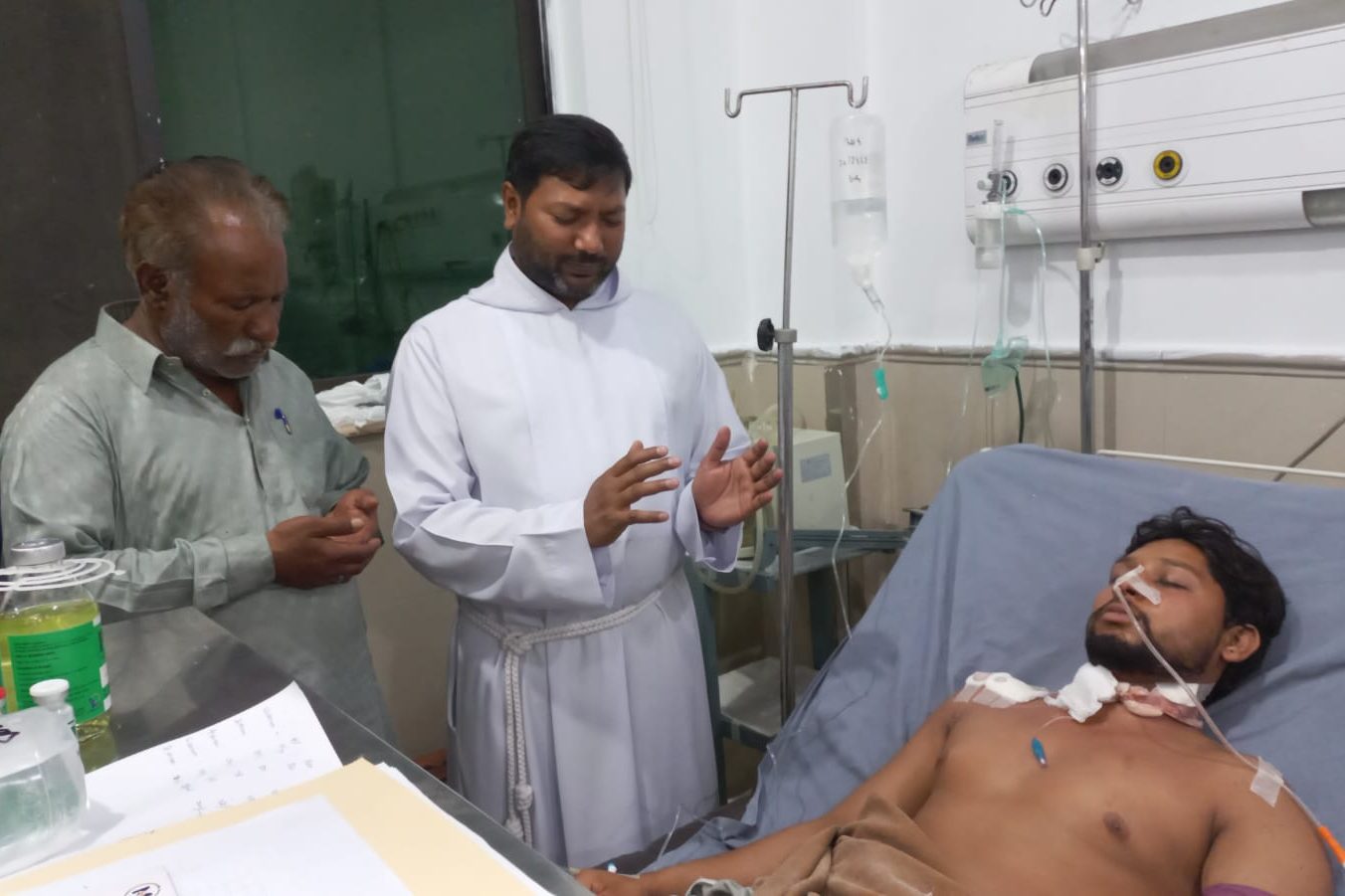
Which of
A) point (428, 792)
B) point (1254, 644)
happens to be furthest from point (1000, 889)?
point (428, 792)

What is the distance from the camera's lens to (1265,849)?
4.16 ft

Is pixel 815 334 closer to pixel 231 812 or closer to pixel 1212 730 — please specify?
pixel 1212 730

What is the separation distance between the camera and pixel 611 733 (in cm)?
167

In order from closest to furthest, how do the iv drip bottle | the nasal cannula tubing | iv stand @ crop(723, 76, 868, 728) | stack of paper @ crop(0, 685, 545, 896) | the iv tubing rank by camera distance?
stack of paper @ crop(0, 685, 545, 896) < the nasal cannula tubing < iv stand @ crop(723, 76, 868, 728) < the iv drip bottle < the iv tubing

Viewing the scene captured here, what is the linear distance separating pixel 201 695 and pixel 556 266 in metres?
0.92

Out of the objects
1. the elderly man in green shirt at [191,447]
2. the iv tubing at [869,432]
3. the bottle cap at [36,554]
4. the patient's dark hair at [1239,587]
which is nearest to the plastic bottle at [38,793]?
the bottle cap at [36,554]

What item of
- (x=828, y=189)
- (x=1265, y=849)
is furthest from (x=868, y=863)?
(x=828, y=189)

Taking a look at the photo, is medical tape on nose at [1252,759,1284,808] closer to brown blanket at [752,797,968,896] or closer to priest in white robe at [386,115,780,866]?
brown blanket at [752,797,968,896]

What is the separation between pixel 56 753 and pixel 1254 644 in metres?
1.59

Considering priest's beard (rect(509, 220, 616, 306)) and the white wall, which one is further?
the white wall

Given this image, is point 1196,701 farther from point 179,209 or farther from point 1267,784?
point 179,209

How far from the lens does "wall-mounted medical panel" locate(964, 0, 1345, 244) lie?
5.66ft

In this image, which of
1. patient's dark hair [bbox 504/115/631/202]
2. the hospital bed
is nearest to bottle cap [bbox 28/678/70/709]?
the hospital bed

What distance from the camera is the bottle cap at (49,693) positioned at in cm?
85
